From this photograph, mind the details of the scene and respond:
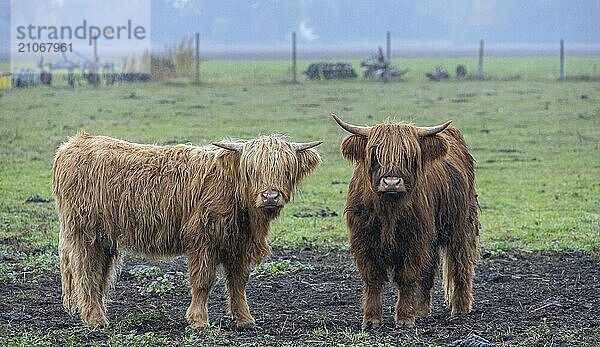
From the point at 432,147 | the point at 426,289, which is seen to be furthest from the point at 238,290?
the point at 432,147

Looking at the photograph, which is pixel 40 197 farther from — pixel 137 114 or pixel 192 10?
pixel 192 10

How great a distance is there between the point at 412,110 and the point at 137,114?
6430 millimetres

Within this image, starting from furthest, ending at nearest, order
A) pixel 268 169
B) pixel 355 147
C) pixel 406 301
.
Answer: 1. pixel 355 147
2. pixel 406 301
3. pixel 268 169

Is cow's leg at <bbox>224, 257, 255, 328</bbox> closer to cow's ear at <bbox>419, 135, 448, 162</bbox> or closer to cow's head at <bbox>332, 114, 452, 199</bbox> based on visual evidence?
cow's head at <bbox>332, 114, 452, 199</bbox>

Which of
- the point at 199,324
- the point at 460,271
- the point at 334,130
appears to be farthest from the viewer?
the point at 334,130

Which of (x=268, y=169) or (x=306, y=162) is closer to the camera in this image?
(x=268, y=169)

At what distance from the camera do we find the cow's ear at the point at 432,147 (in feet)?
25.7

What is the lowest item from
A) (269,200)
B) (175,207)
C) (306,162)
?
(175,207)

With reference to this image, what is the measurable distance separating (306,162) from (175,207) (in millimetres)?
1027

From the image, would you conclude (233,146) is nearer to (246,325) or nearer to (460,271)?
(246,325)

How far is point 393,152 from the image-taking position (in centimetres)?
755

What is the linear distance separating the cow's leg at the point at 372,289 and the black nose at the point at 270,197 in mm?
846

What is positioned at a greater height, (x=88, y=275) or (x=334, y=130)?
(x=334, y=130)

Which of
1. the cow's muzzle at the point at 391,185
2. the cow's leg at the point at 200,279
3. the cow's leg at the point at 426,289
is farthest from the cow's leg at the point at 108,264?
the cow's leg at the point at 426,289
